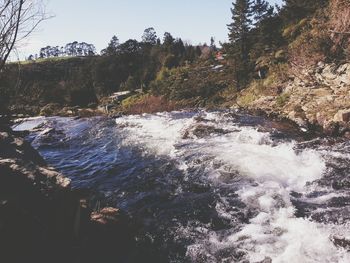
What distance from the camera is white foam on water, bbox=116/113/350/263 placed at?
223 inches

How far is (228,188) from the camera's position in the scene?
8.52 meters

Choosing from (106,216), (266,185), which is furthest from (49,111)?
(266,185)

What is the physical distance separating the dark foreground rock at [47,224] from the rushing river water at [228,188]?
0.72 metres

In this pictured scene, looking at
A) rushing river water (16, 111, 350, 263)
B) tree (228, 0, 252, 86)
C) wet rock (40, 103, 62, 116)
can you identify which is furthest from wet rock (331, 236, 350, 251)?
wet rock (40, 103, 62, 116)

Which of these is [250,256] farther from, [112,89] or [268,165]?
[112,89]

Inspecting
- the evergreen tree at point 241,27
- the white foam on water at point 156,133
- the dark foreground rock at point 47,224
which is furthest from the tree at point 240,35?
the dark foreground rock at point 47,224

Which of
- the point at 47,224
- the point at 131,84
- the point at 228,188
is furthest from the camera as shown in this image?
the point at 131,84

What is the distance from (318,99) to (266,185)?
890 cm

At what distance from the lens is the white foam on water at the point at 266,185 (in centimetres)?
566

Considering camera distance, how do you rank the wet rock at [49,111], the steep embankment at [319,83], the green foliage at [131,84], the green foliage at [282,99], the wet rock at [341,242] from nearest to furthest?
the wet rock at [341,242]
the steep embankment at [319,83]
the green foliage at [282,99]
the wet rock at [49,111]
the green foliage at [131,84]

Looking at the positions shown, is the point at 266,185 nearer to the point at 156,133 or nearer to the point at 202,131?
the point at 202,131

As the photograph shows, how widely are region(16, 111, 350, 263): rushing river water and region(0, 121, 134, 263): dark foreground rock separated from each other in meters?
0.72

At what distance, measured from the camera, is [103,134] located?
18500mm

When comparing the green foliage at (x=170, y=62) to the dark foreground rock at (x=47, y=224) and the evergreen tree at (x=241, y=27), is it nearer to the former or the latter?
the evergreen tree at (x=241, y=27)
